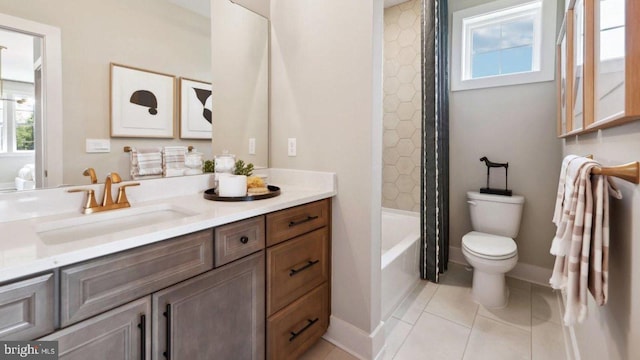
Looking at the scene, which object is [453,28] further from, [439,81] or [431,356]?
[431,356]

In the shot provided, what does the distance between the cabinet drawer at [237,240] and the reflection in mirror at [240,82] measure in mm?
704

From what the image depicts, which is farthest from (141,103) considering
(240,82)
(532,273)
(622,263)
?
(532,273)

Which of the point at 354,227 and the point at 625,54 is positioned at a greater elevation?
the point at 625,54

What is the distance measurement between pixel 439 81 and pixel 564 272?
5.91 feet

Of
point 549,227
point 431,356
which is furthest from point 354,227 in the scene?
point 549,227

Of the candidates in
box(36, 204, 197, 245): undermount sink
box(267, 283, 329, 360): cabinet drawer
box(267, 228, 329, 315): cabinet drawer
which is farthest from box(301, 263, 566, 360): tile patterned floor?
box(36, 204, 197, 245): undermount sink

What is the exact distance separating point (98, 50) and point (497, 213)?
9.19 feet

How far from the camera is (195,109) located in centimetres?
158

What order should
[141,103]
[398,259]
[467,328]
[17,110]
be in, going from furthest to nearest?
[398,259] → [467,328] → [141,103] → [17,110]

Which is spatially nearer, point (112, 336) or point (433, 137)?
point (112, 336)

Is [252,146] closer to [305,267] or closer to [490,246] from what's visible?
[305,267]

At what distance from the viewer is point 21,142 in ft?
3.58

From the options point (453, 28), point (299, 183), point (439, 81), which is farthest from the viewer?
point (453, 28)

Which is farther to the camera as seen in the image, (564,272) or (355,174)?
(355,174)
